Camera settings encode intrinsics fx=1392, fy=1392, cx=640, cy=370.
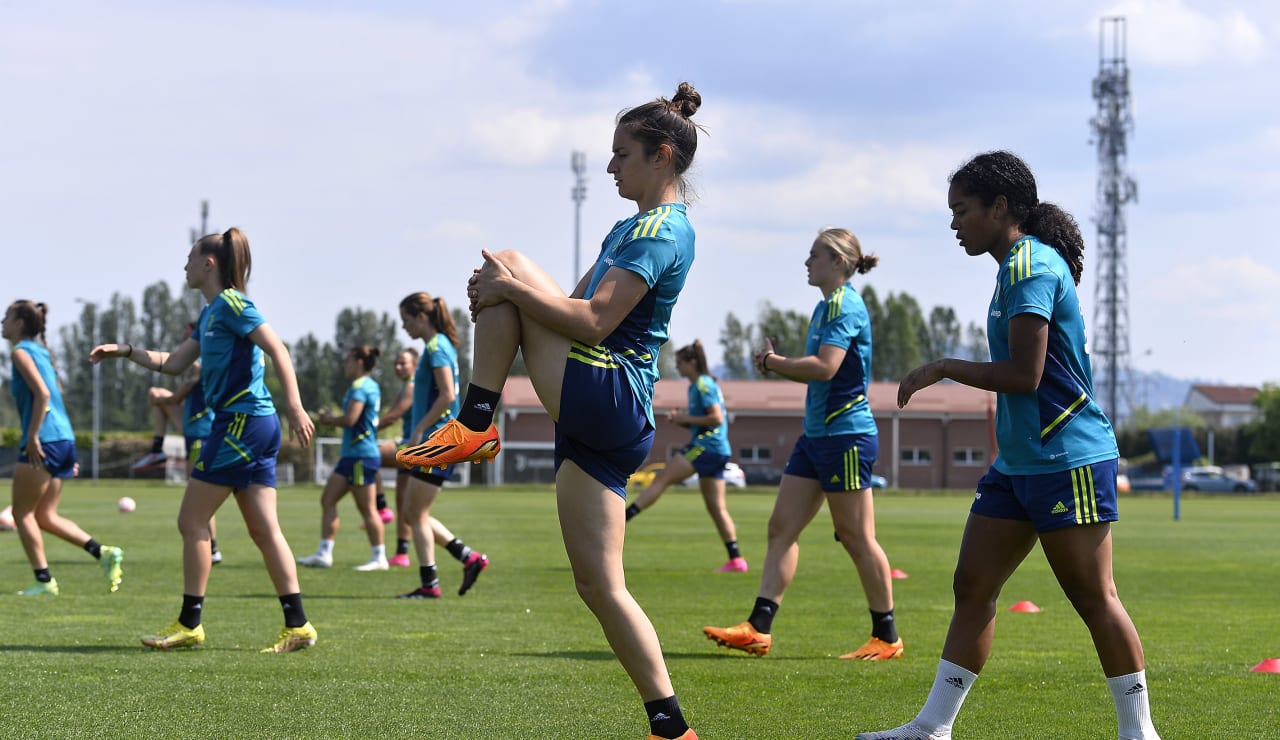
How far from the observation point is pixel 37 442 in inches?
395

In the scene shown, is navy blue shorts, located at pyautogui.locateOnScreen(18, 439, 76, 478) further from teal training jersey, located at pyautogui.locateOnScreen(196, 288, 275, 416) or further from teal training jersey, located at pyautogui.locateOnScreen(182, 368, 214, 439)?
teal training jersey, located at pyautogui.locateOnScreen(196, 288, 275, 416)

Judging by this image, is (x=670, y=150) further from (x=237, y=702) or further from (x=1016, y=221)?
(x=237, y=702)

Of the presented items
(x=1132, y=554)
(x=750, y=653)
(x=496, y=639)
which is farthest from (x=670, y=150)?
(x=1132, y=554)

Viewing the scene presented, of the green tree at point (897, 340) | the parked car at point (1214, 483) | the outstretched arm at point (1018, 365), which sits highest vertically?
the green tree at point (897, 340)

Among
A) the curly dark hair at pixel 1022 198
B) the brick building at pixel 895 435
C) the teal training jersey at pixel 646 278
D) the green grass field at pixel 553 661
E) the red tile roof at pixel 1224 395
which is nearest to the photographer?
the teal training jersey at pixel 646 278

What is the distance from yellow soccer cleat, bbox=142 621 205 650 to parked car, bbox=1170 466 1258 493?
227ft

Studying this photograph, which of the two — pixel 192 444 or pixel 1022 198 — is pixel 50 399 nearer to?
pixel 192 444

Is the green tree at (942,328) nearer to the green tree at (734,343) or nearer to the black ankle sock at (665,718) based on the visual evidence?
the green tree at (734,343)

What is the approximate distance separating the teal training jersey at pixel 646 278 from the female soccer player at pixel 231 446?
340cm

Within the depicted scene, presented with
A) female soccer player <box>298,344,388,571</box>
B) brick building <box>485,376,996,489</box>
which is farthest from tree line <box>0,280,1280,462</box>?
female soccer player <box>298,344,388,571</box>

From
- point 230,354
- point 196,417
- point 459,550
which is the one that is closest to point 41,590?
point 196,417

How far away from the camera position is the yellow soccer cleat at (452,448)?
4125 mm

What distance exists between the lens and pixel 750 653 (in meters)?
7.55

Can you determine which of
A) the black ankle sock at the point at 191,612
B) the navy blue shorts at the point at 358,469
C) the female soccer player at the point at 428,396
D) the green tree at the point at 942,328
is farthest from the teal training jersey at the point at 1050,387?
the green tree at the point at 942,328
